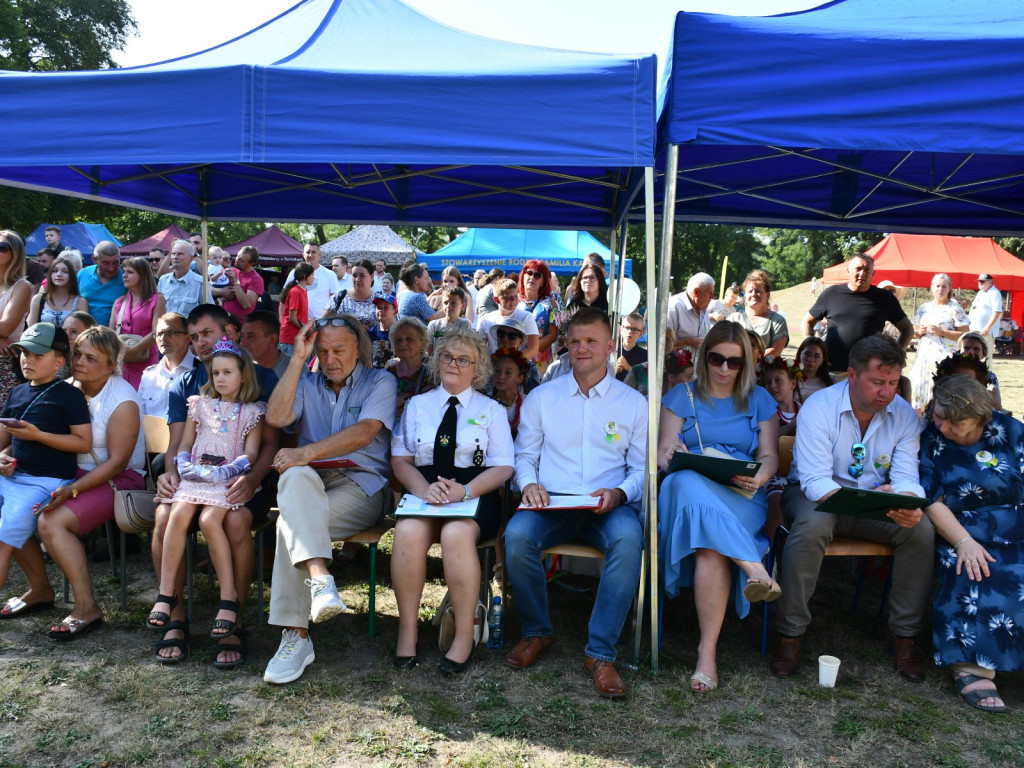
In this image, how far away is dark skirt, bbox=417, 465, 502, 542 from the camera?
3295 millimetres

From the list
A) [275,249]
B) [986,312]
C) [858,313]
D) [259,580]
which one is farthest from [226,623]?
[275,249]

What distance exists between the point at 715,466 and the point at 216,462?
221cm

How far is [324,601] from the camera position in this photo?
2873 mm

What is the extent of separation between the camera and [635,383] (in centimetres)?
423

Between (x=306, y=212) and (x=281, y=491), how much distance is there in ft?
11.3

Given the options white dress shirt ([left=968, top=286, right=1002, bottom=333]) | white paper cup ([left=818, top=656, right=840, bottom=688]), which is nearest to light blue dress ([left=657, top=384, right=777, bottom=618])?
white paper cup ([left=818, top=656, right=840, bottom=688])

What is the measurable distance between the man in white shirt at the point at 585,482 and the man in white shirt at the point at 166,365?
1.99 m

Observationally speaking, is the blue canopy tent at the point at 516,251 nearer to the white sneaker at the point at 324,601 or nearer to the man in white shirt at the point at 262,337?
the man in white shirt at the point at 262,337

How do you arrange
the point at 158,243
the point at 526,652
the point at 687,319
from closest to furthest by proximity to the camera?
the point at 526,652
the point at 687,319
the point at 158,243

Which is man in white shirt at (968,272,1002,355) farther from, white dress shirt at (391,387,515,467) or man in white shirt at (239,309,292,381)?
man in white shirt at (239,309,292,381)

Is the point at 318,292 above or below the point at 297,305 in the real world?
above

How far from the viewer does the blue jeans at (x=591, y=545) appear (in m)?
3.03

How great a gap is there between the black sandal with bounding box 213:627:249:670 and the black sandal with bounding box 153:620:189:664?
130 millimetres

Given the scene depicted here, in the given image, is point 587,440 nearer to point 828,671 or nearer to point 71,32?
point 828,671
